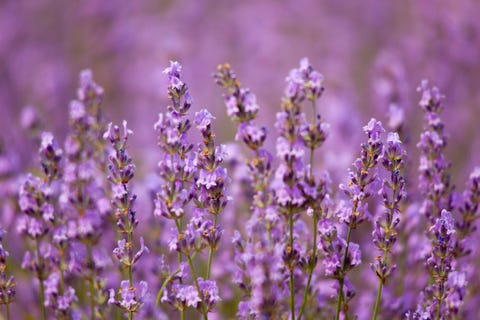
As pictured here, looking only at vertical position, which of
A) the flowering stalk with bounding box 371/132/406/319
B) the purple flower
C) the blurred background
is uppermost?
the blurred background

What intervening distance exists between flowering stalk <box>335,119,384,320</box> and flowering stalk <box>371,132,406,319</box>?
28 millimetres

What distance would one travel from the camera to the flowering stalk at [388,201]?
1.54 meters

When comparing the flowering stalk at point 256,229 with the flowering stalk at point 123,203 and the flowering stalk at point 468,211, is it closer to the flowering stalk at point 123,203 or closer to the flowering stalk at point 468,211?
the flowering stalk at point 123,203

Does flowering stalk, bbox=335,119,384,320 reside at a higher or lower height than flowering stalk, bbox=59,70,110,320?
lower

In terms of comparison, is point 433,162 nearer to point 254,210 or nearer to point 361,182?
point 361,182

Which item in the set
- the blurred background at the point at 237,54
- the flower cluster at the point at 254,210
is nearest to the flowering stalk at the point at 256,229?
the flower cluster at the point at 254,210

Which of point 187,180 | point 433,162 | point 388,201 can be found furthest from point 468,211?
point 187,180

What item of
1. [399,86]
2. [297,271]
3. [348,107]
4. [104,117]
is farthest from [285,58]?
[297,271]

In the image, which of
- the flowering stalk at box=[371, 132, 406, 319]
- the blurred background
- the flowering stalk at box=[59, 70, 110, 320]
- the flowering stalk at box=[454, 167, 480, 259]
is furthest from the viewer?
the blurred background

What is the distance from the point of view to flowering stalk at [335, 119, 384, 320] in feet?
4.99

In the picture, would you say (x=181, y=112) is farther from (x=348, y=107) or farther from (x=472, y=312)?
(x=348, y=107)

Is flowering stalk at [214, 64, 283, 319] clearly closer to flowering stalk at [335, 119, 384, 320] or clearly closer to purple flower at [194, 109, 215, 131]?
purple flower at [194, 109, 215, 131]

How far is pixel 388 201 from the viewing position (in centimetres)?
157

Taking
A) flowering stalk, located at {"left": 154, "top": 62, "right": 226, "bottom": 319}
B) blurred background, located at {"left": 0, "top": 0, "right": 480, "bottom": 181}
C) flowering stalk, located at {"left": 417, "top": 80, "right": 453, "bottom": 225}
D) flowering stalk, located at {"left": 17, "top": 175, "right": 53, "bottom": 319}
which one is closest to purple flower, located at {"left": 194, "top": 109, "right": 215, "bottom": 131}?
flowering stalk, located at {"left": 154, "top": 62, "right": 226, "bottom": 319}
